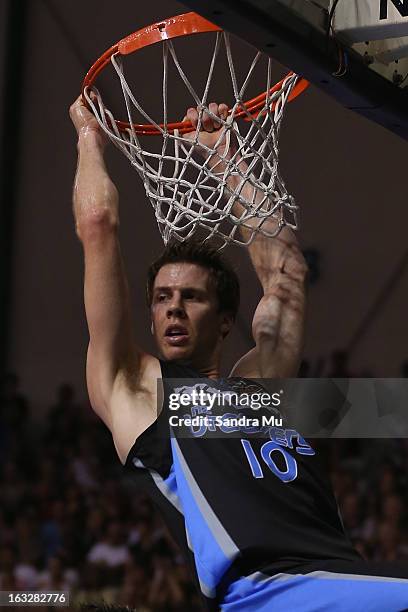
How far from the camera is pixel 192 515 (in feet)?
8.27

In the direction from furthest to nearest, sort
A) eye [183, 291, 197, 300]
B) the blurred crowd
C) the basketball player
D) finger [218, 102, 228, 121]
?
the blurred crowd → finger [218, 102, 228, 121] → eye [183, 291, 197, 300] → the basketball player

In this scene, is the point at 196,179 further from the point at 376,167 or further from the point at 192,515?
the point at 376,167

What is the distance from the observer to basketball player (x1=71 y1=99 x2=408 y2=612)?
94.7 inches

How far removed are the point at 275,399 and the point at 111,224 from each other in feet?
2.14

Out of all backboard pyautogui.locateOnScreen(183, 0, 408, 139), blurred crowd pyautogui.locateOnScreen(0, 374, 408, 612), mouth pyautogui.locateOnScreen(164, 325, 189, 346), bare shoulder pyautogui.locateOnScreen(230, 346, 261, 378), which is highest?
backboard pyautogui.locateOnScreen(183, 0, 408, 139)

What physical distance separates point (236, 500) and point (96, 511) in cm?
403

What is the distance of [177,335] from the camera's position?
111 inches

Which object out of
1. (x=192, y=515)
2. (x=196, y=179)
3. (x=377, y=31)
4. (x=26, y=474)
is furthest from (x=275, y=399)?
(x=26, y=474)

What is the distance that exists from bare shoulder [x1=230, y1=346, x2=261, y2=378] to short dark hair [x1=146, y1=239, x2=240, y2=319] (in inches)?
5.5

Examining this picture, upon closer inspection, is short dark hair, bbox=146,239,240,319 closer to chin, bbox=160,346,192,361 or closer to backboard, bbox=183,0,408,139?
chin, bbox=160,346,192,361

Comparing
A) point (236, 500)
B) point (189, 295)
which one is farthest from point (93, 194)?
point (236, 500)

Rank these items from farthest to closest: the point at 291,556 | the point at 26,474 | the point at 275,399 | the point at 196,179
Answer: the point at 26,474 < the point at 196,179 < the point at 275,399 < the point at 291,556

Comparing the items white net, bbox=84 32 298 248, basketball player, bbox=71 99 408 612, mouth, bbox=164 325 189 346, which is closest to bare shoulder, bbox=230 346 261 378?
basketball player, bbox=71 99 408 612

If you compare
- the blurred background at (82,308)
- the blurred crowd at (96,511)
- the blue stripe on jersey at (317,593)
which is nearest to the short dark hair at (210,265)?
the blue stripe on jersey at (317,593)
